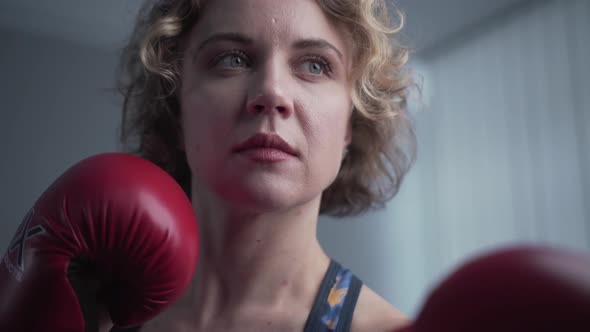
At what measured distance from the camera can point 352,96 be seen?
1005 millimetres

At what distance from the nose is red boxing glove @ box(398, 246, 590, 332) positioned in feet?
1.53

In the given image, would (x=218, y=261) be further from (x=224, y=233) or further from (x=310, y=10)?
(x=310, y=10)

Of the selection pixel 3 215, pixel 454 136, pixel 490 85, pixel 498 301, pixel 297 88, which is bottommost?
pixel 3 215

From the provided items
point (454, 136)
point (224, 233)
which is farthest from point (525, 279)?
point (454, 136)

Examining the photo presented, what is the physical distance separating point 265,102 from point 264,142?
0.07 meters

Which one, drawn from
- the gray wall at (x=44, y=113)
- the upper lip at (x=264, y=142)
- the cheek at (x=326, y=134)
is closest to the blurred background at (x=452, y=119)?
the gray wall at (x=44, y=113)

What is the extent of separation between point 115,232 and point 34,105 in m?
2.54

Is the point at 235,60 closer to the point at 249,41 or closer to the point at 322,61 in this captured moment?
the point at 249,41

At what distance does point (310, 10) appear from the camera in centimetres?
93

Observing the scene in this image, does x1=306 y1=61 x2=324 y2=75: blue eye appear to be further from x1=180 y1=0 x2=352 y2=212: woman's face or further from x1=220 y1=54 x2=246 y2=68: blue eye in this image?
x1=220 y1=54 x2=246 y2=68: blue eye

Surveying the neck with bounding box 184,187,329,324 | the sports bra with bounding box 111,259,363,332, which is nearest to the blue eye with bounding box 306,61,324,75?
the neck with bounding box 184,187,329,324

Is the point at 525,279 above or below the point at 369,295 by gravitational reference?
Result: above

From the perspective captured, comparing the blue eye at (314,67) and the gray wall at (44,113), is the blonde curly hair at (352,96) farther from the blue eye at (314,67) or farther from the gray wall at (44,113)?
the gray wall at (44,113)

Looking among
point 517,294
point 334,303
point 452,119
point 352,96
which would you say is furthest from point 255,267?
point 452,119
